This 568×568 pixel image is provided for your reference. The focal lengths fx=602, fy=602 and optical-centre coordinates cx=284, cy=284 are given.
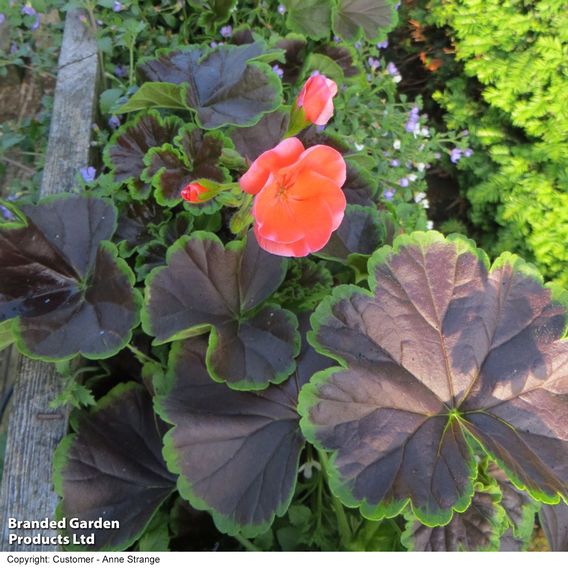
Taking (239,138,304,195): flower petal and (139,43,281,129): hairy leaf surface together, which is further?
(139,43,281,129): hairy leaf surface

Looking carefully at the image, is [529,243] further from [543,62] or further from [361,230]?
[361,230]

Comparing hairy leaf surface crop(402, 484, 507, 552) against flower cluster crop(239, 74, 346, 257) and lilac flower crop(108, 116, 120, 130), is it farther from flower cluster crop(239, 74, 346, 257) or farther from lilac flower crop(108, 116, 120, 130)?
lilac flower crop(108, 116, 120, 130)

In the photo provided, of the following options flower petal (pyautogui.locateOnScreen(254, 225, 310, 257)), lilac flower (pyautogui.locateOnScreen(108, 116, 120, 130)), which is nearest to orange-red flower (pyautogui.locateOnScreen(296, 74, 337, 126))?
flower petal (pyautogui.locateOnScreen(254, 225, 310, 257))

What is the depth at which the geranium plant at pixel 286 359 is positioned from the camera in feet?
3.56

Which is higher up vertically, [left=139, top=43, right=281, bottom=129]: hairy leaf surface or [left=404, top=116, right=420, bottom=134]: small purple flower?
[left=139, top=43, right=281, bottom=129]: hairy leaf surface

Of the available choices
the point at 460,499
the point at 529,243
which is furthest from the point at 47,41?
the point at 460,499

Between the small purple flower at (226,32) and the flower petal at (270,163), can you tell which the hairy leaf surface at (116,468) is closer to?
the flower petal at (270,163)

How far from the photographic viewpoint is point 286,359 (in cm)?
123

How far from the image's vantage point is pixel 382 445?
3.60 ft

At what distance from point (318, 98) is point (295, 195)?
182 mm

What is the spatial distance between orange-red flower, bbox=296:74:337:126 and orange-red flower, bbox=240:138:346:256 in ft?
0.33

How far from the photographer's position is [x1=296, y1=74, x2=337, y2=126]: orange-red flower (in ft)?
3.56

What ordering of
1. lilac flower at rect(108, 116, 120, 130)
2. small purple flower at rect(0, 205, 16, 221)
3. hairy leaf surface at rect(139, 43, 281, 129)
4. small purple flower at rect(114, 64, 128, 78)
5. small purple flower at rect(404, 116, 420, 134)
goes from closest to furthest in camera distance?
1. hairy leaf surface at rect(139, 43, 281, 129)
2. small purple flower at rect(0, 205, 16, 221)
3. lilac flower at rect(108, 116, 120, 130)
4. small purple flower at rect(114, 64, 128, 78)
5. small purple flower at rect(404, 116, 420, 134)

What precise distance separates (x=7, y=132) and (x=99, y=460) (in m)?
1.28
